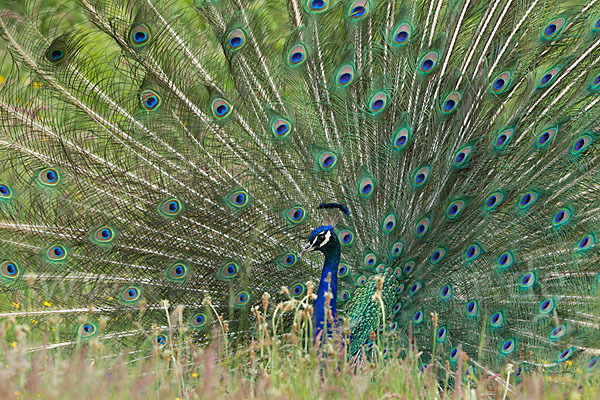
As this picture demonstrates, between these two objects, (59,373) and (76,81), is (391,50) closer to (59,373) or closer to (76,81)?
(76,81)

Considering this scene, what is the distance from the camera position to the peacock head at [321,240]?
421 cm

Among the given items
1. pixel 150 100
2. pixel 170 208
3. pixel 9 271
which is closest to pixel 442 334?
pixel 170 208

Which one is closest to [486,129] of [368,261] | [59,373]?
[368,261]

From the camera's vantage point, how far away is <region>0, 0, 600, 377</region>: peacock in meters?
4.46

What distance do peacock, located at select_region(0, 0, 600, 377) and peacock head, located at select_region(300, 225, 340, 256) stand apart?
54 millimetres

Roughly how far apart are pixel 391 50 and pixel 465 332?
1830mm

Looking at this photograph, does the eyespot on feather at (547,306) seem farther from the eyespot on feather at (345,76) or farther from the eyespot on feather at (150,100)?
the eyespot on feather at (150,100)

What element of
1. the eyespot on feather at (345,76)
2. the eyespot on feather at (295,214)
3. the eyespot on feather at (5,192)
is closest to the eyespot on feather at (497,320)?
the eyespot on feather at (295,214)

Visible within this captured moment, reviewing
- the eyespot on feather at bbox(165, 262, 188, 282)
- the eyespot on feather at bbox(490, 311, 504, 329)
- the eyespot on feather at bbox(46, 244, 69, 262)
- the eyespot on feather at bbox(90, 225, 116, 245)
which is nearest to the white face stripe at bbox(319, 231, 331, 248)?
the eyespot on feather at bbox(165, 262, 188, 282)

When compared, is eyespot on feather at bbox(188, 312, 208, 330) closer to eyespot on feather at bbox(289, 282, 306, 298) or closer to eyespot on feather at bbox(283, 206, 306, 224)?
eyespot on feather at bbox(289, 282, 306, 298)

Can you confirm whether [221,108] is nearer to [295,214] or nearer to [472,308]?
[295,214]

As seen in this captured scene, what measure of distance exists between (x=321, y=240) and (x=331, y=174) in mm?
641

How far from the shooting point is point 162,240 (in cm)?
473

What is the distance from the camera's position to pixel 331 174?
4738mm
